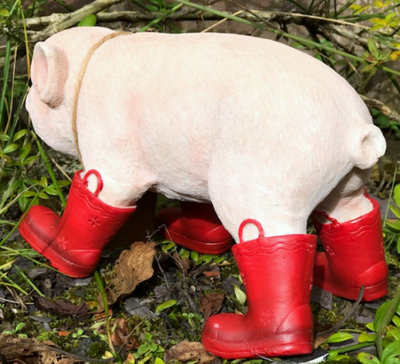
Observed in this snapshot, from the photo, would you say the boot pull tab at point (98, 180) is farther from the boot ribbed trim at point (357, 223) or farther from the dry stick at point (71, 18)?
the dry stick at point (71, 18)

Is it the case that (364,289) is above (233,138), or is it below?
below

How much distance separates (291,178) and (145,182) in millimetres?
455

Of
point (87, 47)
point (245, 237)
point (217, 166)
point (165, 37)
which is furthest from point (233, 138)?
point (87, 47)

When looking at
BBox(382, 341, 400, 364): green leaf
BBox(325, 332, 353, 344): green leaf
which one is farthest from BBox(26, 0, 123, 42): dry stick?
BBox(382, 341, 400, 364): green leaf

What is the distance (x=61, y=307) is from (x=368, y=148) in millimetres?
1005

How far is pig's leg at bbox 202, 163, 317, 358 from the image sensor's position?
4.74 ft

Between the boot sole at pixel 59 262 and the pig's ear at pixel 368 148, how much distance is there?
2.93 feet

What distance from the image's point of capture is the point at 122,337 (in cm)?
166

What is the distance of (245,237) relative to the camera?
150cm

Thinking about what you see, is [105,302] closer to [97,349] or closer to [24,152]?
[97,349]

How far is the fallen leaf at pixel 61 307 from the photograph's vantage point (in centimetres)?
178

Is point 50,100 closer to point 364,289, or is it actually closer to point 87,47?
point 87,47

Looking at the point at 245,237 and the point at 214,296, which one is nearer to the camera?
the point at 245,237

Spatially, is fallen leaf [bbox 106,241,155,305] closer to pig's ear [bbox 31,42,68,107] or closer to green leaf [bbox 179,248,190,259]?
green leaf [bbox 179,248,190,259]
